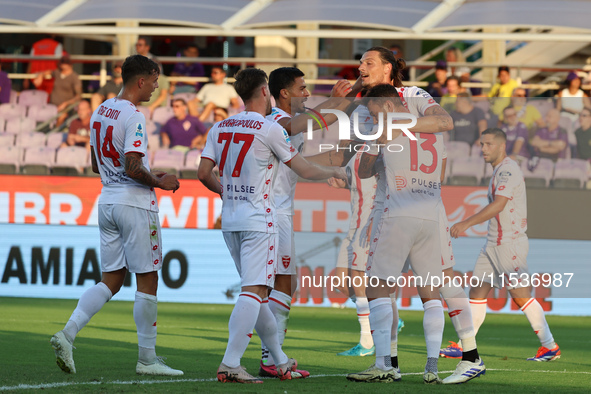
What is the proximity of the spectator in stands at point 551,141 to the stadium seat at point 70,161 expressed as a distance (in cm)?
691

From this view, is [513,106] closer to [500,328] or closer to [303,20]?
[500,328]

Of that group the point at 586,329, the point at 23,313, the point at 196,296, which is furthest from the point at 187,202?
the point at 586,329

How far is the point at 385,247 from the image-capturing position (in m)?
5.66

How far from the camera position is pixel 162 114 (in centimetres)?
1442

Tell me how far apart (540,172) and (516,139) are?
0.58m

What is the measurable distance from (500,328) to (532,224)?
2276mm

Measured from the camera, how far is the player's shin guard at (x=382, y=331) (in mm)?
5656

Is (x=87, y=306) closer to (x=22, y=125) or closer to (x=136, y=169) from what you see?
(x=136, y=169)

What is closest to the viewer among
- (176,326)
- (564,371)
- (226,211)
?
(226,211)

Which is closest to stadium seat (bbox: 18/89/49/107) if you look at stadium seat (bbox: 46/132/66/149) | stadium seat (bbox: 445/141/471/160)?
stadium seat (bbox: 46/132/66/149)

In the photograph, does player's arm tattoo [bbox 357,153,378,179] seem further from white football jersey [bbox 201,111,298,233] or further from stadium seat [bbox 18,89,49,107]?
stadium seat [bbox 18,89,49,107]

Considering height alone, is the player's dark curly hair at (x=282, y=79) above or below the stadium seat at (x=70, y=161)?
above

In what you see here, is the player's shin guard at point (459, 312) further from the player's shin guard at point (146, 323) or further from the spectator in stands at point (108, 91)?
the spectator in stands at point (108, 91)

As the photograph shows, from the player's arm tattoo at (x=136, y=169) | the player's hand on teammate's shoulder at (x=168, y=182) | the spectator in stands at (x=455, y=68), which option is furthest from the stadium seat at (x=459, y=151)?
the player's arm tattoo at (x=136, y=169)
